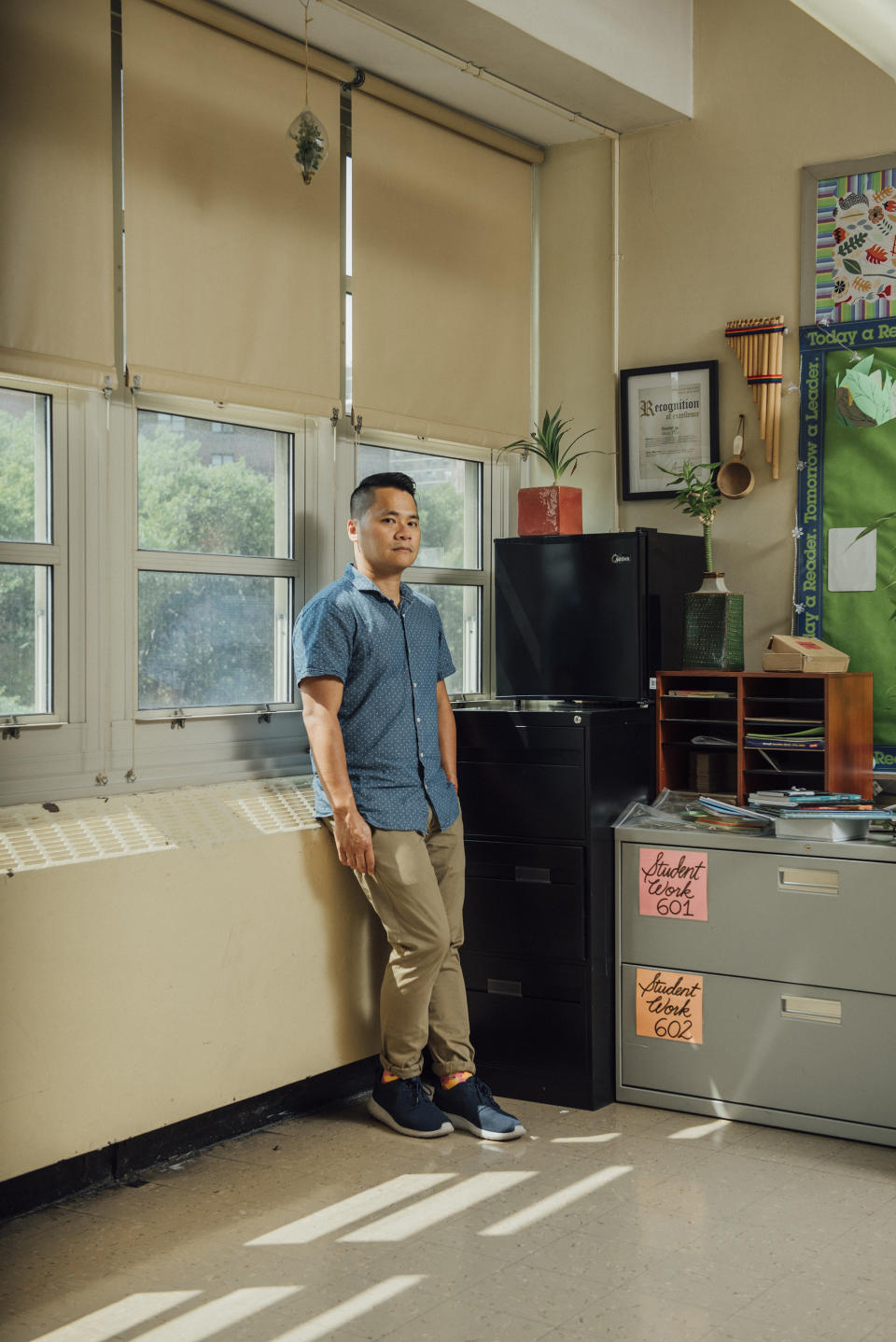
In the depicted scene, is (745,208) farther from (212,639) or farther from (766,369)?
(212,639)

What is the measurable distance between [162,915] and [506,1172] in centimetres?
100

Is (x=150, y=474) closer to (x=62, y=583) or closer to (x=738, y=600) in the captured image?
(x=62, y=583)

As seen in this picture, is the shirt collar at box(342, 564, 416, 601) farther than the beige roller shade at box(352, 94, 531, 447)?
No

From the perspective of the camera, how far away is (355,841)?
3250 mm

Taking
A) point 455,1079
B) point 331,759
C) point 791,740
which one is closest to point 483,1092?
point 455,1079

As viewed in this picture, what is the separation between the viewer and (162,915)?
298 centimetres

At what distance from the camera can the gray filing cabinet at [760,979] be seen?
10.6 feet

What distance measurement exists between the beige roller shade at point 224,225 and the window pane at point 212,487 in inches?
4.5

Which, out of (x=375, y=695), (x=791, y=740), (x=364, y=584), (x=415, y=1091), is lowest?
(x=415, y=1091)

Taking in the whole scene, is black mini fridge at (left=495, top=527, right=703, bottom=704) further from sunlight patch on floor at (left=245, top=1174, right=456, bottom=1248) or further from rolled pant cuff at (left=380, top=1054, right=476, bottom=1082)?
sunlight patch on floor at (left=245, top=1174, right=456, bottom=1248)

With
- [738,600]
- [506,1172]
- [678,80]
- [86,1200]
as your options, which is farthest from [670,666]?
[86,1200]

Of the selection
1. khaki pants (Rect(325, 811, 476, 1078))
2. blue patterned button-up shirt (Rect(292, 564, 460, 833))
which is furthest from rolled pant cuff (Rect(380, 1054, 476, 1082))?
blue patterned button-up shirt (Rect(292, 564, 460, 833))

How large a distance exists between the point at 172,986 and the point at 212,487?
4.27ft

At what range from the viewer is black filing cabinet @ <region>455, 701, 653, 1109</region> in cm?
354
